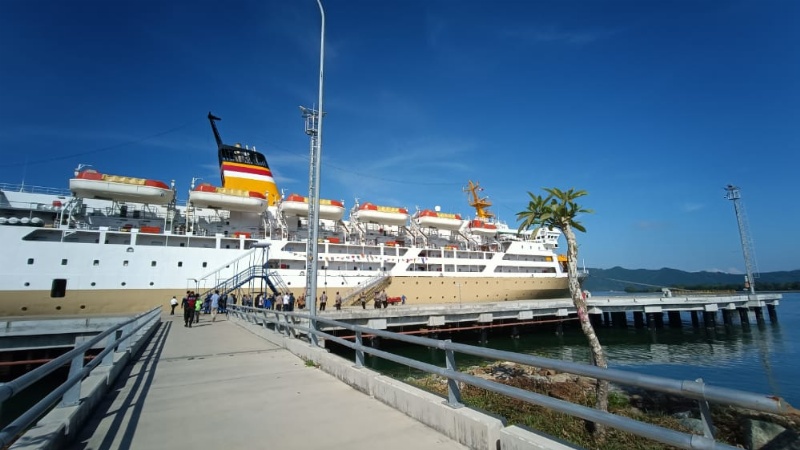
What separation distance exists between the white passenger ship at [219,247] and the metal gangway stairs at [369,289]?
43 centimetres

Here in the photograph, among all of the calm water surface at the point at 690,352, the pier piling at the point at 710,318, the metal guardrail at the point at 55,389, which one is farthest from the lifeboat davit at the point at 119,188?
the pier piling at the point at 710,318

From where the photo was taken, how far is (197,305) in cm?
1820

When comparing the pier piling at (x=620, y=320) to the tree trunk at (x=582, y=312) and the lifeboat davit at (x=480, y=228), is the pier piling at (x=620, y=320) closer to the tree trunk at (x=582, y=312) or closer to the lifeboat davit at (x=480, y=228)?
the lifeboat davit at (x=480, y=228)

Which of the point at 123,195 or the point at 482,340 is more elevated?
the point at 123,195

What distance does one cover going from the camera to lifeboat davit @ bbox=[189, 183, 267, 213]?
92.1 ft

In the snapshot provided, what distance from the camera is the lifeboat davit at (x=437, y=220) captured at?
3875 centimetres

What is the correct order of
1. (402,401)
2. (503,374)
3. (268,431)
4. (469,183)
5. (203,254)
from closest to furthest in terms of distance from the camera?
(268,431)
(402,401)
(503,374)
(203,254)
(469,183)

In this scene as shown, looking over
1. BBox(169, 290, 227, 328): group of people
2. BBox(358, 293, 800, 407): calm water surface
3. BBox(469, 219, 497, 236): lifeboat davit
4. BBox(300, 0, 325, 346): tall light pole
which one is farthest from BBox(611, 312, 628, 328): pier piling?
BBox(169, 290, 227, 328): group of people

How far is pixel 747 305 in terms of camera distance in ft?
116

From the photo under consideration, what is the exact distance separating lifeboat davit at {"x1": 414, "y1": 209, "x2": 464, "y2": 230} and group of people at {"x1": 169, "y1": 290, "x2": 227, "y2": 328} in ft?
64.6

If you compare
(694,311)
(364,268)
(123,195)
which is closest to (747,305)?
(694,311)

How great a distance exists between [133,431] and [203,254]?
25.0m

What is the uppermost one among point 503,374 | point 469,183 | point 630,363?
point 469,183

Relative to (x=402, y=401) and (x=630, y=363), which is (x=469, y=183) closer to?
(x=630, y=363)
